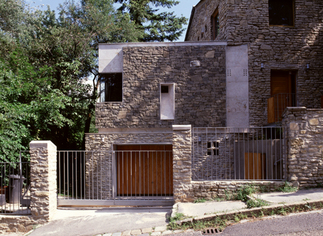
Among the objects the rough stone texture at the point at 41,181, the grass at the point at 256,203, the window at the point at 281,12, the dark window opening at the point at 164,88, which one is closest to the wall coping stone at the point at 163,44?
the dark window opening at the point at 164,88

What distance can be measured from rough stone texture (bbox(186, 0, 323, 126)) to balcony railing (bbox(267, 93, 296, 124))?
315mm

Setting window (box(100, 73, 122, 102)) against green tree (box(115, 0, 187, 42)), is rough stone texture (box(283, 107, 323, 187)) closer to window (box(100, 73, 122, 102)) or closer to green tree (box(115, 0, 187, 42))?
window (box(100, 73, 122, 102))

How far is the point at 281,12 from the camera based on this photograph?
12.1m

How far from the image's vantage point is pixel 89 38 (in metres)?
14.5

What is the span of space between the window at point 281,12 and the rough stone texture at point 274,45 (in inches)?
11.8

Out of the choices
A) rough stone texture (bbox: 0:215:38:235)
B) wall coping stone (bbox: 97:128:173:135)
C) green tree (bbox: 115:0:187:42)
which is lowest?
rough stone texture (bbox: 0:215:38:235)

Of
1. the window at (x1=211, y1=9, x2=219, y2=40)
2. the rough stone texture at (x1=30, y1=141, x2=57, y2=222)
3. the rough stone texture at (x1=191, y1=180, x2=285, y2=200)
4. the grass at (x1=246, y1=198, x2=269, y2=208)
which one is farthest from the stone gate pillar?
the window at (x1=211, y1=9, x2=219, y2=40)

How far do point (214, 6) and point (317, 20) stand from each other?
464cm

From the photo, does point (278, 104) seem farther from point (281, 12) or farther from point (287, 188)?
point (287, 188)

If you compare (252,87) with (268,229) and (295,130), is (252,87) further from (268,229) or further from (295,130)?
(268,229)

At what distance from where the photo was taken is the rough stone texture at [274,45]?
11.8m

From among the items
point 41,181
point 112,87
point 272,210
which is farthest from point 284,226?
point 112,87

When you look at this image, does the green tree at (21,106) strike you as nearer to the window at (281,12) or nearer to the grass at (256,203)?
the grass at (256,203)

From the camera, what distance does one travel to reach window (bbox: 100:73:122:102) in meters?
12.1
